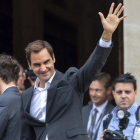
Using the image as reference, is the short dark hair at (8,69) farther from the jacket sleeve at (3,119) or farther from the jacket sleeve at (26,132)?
the jacket sleeve at (26,132)

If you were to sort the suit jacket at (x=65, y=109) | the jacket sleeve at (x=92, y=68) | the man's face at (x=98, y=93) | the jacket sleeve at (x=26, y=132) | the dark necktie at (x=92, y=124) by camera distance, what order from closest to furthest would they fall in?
the jacket sleeve at (x=92, y=68) < the suit jacket at (x=65, y=109) < the jacket sleeve at (x=26, y=132) < the dark necktie at (x=92, y=124) < the man's face at (x=98, y=93)

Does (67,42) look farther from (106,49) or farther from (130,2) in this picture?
(106,49)

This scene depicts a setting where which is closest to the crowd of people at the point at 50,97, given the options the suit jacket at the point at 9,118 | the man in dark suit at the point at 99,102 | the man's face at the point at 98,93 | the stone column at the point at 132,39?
the suit jacket at the point at 9,118

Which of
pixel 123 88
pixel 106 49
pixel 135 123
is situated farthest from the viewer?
pixel 123 88

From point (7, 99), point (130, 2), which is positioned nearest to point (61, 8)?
point (130, 2)

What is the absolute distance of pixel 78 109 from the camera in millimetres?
4328

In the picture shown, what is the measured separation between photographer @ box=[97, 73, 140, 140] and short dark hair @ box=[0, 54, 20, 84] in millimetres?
1099

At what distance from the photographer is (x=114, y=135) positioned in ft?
16.7

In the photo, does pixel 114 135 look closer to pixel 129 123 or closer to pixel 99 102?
pixel 129 123

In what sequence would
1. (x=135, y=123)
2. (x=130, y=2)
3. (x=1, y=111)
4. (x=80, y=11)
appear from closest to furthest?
(x=1, y=111), (x=135, y=123), (x=130, y=2), (x=80, y=11)

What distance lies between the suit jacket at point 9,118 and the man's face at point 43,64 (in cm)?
56

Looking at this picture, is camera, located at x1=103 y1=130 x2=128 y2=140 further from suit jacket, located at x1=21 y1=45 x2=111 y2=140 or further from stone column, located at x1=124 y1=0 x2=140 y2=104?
stone column, located at x1=124 y1=0 x2=140 y2=104

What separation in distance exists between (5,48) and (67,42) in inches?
51.0

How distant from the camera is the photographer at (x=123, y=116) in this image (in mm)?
5156
